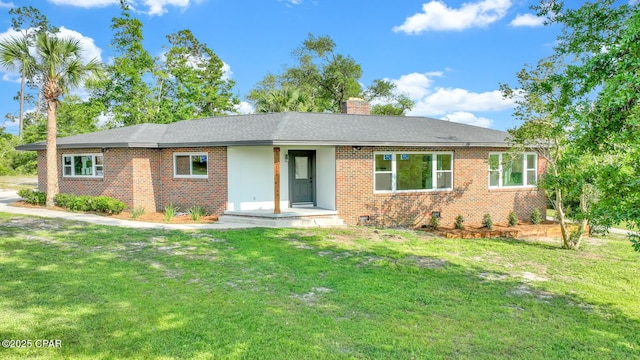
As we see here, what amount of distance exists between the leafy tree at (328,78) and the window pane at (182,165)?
71.7 ft

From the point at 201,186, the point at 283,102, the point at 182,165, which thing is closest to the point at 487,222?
the point at 201,186

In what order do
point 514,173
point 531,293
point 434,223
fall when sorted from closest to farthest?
point 531,293
point 434,223
point 514,173

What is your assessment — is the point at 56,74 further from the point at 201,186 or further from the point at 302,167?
the point at 302,167

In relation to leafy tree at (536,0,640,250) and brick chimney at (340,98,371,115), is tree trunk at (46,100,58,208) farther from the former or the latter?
leafy tree at (536,0,640,250)

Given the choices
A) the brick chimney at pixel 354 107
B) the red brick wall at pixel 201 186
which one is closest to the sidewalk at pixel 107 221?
the red brick wall at pixel 201 186

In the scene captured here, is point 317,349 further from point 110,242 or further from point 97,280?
point 110,242

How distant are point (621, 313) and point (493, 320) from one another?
2237mm

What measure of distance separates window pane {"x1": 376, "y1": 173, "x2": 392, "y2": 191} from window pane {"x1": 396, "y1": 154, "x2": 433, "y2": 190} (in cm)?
35

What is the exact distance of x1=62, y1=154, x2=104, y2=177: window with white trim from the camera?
15719 millimetres

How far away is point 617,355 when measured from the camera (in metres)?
4.39

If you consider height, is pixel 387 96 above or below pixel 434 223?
above

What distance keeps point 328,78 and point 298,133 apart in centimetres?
2535

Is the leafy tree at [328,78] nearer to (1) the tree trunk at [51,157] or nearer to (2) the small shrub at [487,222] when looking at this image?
(1) the tree trunk at [51,157]

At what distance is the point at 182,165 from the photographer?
14953mm
